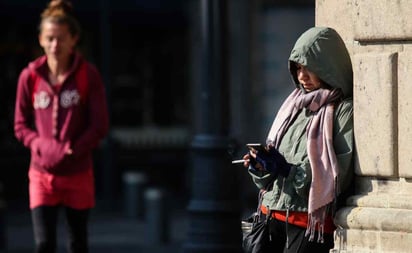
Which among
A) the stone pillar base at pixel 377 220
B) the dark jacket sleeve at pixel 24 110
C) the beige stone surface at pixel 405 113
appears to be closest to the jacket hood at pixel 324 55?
the beige stone surface at pixel 405 113

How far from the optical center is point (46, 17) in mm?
8188

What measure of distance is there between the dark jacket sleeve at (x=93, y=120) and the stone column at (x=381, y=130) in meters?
2.72

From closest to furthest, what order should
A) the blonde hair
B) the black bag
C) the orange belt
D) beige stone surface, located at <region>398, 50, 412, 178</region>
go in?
1. beige stone surface, located at <region>398, 50, 412, 178</region>
2. the orange belt
3. the black bag
4. the blonde hair

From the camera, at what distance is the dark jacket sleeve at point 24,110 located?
319 inches

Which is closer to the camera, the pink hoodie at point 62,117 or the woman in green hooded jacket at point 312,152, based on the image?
the woman in green hooded jacket at point 312,152

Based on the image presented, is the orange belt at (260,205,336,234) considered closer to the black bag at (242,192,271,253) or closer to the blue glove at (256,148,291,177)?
the black bag at (242,192,271,253)

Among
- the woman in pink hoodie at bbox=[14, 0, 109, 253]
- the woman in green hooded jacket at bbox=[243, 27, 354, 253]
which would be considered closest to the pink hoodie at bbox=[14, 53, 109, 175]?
the woman in pink hoodie at bbox=[14, 0, 109, 253]

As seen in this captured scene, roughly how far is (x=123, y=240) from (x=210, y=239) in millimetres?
4558

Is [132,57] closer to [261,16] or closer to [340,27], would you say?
[261,16]

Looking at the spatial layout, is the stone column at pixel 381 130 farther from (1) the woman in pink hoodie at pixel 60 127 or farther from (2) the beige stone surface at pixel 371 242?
(1) the woman in pink hoodie at pixel 60 127

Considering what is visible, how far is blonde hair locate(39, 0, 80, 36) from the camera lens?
8109 mm

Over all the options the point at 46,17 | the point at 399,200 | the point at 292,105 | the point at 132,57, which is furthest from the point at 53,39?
the point at 132,57

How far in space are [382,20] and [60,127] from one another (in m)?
3.08

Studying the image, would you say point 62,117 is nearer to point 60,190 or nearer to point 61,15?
point 60,190
